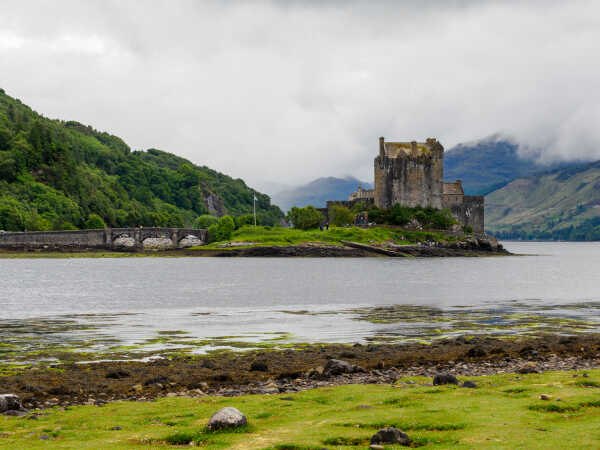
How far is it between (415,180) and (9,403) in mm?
141953

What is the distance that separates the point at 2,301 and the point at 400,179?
113 meters

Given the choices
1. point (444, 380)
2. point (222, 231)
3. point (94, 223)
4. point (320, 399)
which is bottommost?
point (320, 399)

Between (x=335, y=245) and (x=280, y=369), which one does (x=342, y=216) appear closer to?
(x=335, y=245)

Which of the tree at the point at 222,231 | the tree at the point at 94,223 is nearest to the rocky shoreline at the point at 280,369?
the tree at the point at 222,231

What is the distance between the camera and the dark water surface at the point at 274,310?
31484 millimetres

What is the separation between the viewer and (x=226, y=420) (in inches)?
501

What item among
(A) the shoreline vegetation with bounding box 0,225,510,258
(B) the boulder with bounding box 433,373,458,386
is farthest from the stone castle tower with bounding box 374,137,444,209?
(B) the boulder with bounding box 433,373,458,386

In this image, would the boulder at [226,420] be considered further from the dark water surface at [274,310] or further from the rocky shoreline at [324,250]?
the rocky shoreline at [324,250]

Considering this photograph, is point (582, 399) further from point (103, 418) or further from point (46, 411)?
point (46, 411)

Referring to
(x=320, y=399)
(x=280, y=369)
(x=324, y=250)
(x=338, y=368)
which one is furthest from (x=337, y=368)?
(x=324, y=250)

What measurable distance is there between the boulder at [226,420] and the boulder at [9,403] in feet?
19.1

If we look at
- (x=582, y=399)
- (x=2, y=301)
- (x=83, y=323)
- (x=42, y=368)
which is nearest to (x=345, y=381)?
(x=582, y=399)

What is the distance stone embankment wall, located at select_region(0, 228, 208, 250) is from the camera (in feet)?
478

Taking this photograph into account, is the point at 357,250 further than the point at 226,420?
Yes
